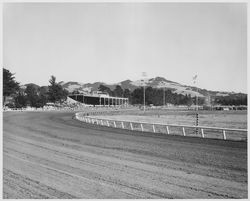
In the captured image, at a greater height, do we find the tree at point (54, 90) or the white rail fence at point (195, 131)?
the tree at point (54, 90)

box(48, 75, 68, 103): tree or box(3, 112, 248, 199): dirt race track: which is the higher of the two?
box(48, 75, 68, 103): tree

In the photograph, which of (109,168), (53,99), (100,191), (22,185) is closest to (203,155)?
(109,168)

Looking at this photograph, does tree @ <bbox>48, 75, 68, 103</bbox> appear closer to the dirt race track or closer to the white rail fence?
the white rail fence

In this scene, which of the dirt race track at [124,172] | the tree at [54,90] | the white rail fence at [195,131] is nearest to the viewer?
the dirt race track at [124,172]

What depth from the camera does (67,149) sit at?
11914mm

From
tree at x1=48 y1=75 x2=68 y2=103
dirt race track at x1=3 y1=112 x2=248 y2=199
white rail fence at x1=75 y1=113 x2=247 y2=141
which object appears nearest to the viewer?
dirt race track at x1=3 y1=112 x2=248 y2=199

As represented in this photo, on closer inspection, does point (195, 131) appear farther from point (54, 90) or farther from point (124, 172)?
point (54, 90)

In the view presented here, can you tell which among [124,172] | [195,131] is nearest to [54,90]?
[195,131]

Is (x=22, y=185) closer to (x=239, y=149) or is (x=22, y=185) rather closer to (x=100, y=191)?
(x=100, y=191)

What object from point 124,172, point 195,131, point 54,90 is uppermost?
point 54,90

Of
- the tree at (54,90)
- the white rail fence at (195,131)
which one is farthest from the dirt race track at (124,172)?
the tree at (54,90)

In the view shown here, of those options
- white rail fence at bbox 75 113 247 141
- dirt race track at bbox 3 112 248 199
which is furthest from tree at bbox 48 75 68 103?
dirt race track at bbox 3 112 248 199

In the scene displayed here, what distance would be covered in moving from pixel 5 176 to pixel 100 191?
3.02m

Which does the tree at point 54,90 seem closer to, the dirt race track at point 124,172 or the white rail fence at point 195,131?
the white rail fence at point 195,131
